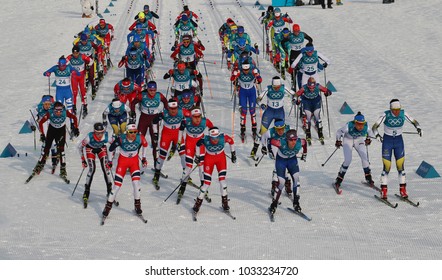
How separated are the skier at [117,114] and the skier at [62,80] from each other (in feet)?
10.2

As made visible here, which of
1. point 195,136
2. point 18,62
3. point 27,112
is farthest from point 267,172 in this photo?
point 18,62

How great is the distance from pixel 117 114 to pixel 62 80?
341 centimetres

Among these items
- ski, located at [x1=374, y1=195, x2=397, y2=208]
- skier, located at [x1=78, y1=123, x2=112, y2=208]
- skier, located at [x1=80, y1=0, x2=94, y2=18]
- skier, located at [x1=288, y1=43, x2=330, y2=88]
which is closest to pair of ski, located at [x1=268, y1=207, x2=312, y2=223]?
ski, located at [x1=374, y1=195, x2=397, y2=208]

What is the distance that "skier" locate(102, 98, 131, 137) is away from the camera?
16.9 m

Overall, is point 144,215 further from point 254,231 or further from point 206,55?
point 206,55

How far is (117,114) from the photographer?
16984 millimetres

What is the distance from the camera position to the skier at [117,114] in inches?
666

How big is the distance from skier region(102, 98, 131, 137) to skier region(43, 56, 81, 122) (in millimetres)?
3120

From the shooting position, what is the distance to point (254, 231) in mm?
13969

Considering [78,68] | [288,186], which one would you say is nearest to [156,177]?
[288,186]

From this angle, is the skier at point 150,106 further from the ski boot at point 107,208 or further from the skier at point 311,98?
the skier at point 311,98

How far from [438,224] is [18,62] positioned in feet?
64.2

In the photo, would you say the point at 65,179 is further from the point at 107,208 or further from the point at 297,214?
the point at 297,214

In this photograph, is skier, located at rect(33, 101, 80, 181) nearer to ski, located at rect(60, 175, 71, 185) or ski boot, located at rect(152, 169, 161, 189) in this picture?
→ ski, located at rect(60, 175, 71, 185)
